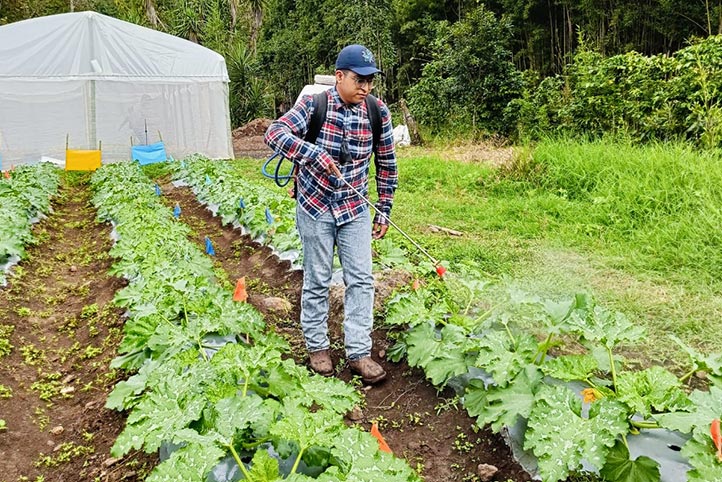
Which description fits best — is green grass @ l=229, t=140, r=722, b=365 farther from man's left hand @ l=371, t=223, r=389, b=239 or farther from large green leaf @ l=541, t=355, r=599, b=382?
large green leaf @ l=541, t=355, r=599, b=382

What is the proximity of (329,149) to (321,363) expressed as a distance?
1205mm

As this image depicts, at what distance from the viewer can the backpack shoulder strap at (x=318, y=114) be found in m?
3.16

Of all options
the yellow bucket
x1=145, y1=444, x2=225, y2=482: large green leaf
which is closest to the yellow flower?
x1=145, y1=444, x2=225, y2=482: large green leaf

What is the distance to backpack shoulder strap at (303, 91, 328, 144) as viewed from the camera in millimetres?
3164

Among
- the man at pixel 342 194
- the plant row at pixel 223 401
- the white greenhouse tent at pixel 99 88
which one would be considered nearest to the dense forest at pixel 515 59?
the white greenhouse tent at pixel 99 88

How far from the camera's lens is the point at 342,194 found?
10.6 feet

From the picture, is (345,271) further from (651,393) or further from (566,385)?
(651,393)

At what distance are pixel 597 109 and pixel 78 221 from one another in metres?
8.19

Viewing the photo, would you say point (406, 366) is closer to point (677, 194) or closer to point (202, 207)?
point (677, 194)


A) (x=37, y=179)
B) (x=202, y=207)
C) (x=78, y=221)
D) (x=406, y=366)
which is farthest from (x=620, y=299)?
(x=37, y=179)

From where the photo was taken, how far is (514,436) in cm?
259

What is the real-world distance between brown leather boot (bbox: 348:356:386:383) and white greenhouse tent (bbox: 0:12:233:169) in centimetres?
1271

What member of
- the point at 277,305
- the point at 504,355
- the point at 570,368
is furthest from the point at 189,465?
the point at 277,305

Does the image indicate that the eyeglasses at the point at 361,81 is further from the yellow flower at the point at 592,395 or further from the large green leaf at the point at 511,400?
the yellow flower at the point at 592,395
